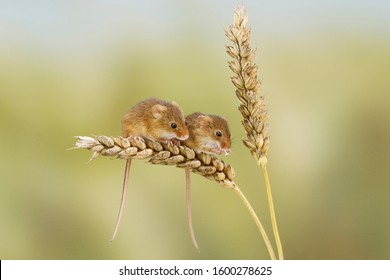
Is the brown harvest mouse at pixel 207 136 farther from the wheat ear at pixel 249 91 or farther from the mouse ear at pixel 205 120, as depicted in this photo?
the wheat ear at pixel 249 91

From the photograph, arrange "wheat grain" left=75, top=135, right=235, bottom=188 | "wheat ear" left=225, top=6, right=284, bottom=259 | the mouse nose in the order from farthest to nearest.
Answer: the mouse nose
"wheat ear" left=225, top=6, right=284, bottom=259
"wheat grain" left=75, top=135, right=235, bottom=188

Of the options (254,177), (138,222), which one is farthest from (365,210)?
(138,222)

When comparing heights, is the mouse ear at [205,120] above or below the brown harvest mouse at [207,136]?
above

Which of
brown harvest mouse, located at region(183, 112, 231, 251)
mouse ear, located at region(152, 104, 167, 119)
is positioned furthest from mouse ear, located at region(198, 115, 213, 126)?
mouse ear, located at region(152, 104, 167, 119)

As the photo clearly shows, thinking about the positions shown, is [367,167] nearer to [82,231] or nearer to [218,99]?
[218,99]

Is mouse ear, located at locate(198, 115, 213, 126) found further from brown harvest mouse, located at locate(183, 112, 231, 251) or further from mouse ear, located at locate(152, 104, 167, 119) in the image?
mouse ear, located at locate(152, 104, 167, 119)

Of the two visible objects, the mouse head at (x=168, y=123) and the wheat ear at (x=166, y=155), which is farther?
the mouse head at (x=168, y=123)

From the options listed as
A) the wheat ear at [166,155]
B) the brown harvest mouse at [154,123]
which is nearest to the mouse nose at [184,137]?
the brown harvest mouse at [154,123]

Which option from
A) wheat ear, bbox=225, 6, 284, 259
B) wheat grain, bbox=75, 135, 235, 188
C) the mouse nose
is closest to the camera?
wheat grain, bbox=75, 135, 235, 188
